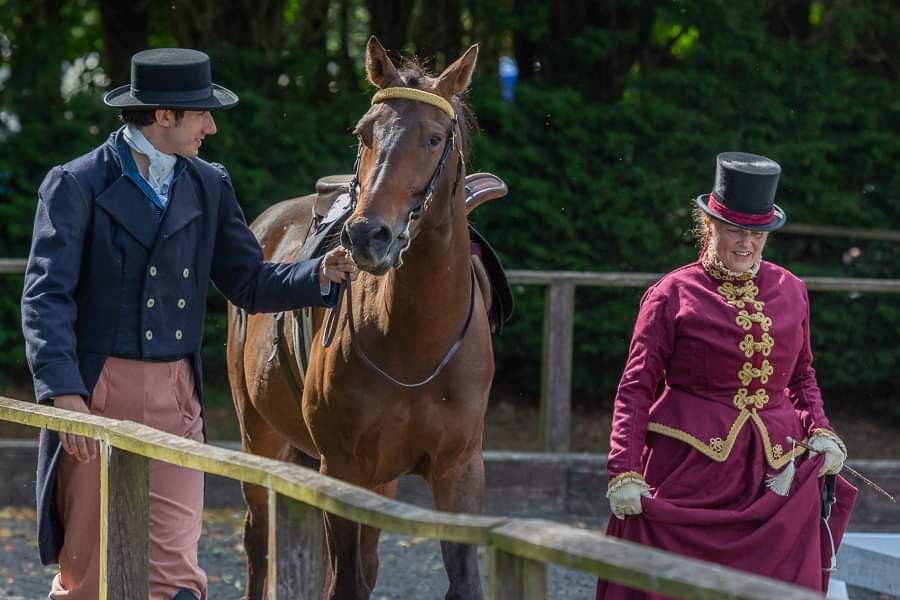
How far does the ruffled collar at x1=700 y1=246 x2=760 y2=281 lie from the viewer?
4.27 meters

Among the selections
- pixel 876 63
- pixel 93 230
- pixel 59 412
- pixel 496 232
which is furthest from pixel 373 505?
pixel 876 63

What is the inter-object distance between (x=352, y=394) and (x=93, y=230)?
103 centimetres

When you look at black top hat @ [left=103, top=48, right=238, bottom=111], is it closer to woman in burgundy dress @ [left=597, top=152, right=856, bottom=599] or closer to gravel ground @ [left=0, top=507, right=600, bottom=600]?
woman in burgundy dress @ [left=597, top=152, right=856, bottom=599]

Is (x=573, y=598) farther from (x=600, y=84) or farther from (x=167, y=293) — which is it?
(x=600, y=84)

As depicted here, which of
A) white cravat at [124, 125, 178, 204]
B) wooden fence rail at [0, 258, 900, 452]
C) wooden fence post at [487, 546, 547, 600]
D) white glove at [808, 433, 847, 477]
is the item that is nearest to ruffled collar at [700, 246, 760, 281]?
white glove at [808, 433, 847, 477]

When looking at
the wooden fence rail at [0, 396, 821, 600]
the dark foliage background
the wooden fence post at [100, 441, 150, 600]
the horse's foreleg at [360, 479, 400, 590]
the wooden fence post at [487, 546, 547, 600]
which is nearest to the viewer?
the wooden fence rail at [0, 396, 821, 600]

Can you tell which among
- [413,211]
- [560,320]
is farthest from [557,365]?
[413,211]

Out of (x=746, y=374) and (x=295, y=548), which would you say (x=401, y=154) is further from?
(x=295, y=548)

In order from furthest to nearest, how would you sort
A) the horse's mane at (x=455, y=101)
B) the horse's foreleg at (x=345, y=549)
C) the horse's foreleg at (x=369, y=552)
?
the horse's foreleg at (x=369, y=552) < the horse's foreleg at (x=345, y=549) < the horse's mane at (x=455, y=101)

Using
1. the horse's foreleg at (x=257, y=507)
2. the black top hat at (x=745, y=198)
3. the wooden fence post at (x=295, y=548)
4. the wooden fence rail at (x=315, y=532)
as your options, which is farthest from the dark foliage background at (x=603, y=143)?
the wooden fence post at (x=295, y=548)

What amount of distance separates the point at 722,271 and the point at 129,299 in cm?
175

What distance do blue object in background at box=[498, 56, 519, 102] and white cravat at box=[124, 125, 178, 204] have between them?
5.67 meters

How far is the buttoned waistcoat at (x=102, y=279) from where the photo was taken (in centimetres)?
379

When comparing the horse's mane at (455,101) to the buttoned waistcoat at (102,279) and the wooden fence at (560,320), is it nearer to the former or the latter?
the buttoned waistcoat at (102,279)
